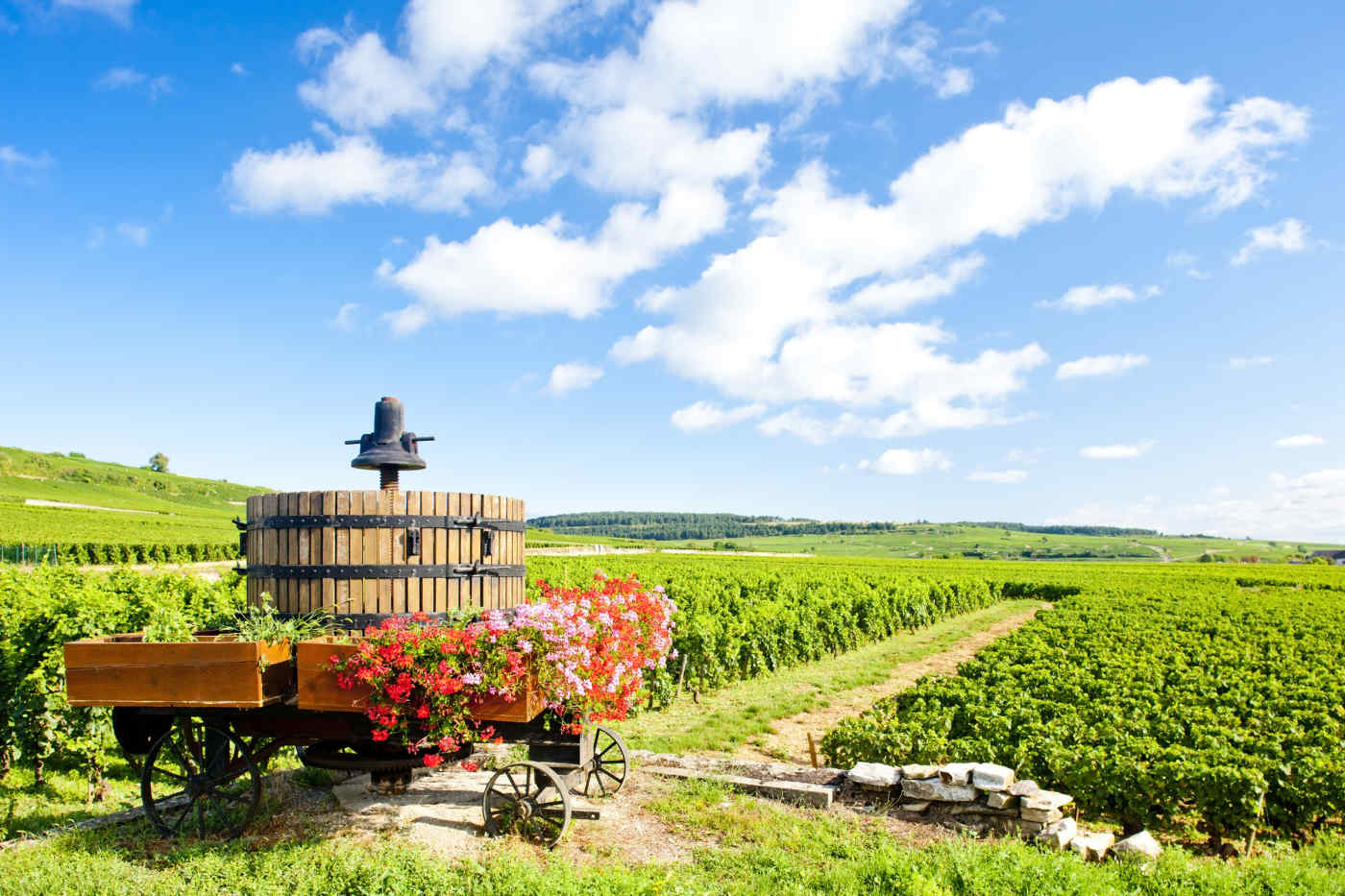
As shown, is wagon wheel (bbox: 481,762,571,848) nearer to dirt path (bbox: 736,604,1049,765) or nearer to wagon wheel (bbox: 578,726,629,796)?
wagon wheel (bbox: 578,726,629,796)

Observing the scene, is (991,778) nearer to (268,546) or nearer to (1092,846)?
(1092,846)

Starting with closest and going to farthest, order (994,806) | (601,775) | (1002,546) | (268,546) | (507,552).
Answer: (994,806) < (268,546) < (507,552) < (601,775) < (1002,546)

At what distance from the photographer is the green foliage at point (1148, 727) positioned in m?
7.17

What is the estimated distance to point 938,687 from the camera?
36.1 ft

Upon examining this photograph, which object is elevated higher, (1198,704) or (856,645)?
(1198,704)

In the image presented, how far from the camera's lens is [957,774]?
6.82 meters

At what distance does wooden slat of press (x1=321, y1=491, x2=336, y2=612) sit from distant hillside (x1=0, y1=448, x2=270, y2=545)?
3615 centimetres

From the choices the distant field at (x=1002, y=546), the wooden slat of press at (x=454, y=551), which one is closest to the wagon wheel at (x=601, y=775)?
the wooden slat of press at (x=454, y=551)

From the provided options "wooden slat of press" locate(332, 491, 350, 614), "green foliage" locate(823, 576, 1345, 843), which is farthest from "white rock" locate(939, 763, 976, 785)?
"wooden slat of press" locate(332, 491, 350, 614)

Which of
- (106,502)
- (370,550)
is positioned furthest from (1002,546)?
(370,550)

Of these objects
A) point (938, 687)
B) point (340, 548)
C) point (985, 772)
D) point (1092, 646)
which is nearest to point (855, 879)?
point (985, 772)

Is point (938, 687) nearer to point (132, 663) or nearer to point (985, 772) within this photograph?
point (985, 772)

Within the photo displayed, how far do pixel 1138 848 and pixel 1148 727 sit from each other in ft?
11.9

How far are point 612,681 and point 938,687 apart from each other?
6816mm
